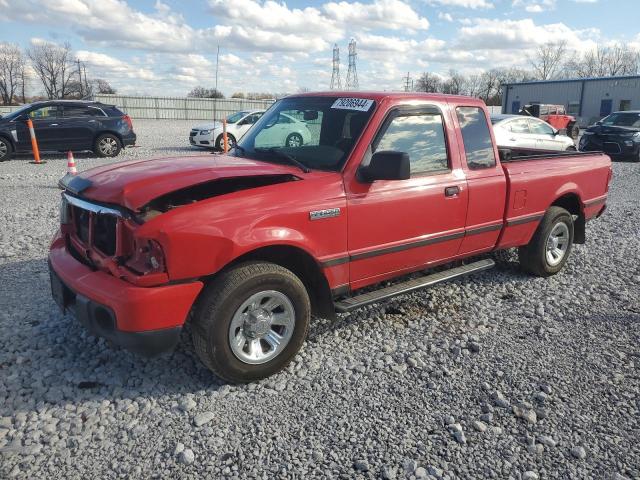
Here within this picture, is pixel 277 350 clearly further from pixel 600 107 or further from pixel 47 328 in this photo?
pixel 600 107

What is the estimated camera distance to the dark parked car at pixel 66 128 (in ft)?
46.7

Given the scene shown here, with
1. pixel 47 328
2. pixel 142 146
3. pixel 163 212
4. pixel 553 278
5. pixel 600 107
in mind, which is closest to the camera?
pixel 163 212

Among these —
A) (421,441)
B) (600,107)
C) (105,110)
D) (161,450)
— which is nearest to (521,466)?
(421,441)

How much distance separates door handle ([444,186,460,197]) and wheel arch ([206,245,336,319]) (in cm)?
133

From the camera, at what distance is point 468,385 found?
345 centimetres

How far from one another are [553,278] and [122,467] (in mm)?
4716

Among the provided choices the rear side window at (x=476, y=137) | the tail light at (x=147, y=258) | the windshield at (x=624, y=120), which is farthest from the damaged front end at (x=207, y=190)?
the windshield at (x=624, y=120)

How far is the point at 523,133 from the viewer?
45.2 feet

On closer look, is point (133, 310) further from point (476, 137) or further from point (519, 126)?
point (519, 126)

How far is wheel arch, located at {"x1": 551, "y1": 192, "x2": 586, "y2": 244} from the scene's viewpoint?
18.6 feet

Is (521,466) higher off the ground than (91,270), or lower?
lower

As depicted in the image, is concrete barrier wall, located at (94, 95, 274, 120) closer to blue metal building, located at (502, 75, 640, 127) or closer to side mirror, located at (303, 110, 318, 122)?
blue metal building, located at (502, 75, 640, 127)

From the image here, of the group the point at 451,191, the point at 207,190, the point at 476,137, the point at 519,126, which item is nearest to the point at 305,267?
the point at 207,190

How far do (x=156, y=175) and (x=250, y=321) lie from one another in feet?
3.71
